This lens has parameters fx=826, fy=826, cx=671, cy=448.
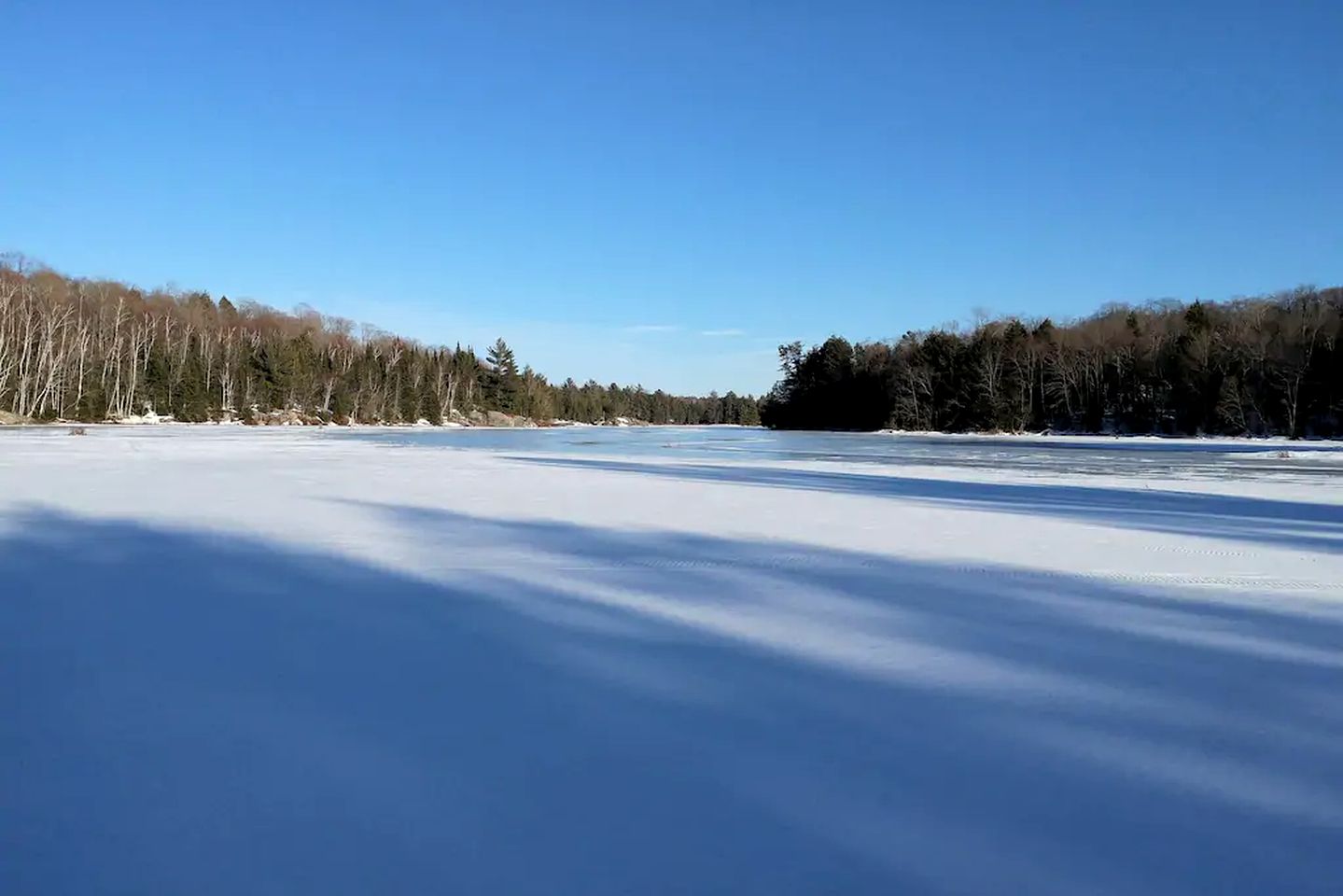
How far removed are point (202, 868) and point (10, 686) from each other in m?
1.94

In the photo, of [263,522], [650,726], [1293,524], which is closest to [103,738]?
[650,726]

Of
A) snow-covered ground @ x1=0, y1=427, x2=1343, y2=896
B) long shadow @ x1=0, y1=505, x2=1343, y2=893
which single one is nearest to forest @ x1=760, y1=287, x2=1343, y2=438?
snow-covered ground @ x1=0, y1=427, x2=1343, y2=896

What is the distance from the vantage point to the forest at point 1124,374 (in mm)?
45344

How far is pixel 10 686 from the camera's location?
329 cm

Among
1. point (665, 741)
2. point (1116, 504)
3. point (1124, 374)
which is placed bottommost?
point (665, 741)

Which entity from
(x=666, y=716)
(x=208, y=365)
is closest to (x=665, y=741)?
(x=666, y=716)

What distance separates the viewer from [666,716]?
302 cm

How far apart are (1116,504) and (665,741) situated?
9505mm

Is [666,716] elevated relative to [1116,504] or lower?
lower

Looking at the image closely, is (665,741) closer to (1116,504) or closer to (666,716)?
(666,716)

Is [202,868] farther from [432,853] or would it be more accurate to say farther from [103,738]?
[103,738]

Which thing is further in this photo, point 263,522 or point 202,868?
point 263,522

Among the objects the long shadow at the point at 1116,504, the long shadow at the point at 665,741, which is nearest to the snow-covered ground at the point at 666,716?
the long shadow at the point at 665,741

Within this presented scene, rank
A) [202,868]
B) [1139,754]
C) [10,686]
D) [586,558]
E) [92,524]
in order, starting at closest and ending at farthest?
[202,868]
[1139,754]
[10,686]
[586,558]
[92,524]
